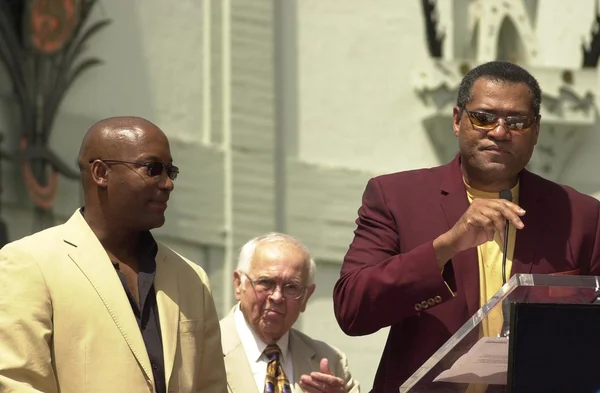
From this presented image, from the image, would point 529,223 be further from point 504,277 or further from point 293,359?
point 293,359

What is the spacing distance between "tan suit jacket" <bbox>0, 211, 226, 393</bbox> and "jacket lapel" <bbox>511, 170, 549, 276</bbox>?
3.16 ft

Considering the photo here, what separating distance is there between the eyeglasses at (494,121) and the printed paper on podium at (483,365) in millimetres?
813

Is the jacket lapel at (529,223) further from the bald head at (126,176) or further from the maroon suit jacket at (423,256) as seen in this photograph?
the bald head at (126,176)

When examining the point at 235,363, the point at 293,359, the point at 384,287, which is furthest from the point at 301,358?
the point at 384,287

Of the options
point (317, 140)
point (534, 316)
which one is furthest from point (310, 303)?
point (534, 316)

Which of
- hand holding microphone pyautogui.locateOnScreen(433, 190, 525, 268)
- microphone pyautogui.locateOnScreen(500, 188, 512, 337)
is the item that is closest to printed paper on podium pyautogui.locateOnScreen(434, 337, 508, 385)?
microphone pyautogui.locateOnScreen(500, 188, 512, 337)

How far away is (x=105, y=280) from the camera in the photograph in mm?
4719

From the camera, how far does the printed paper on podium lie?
4.15 metres

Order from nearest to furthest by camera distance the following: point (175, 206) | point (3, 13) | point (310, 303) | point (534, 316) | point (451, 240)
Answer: point (534, 316)
point (451, 240)
point (3, 13)
point (175, 206)
point (310, 303)

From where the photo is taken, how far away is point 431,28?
40.6 feet

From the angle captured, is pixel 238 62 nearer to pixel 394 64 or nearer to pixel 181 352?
pixel 394 64

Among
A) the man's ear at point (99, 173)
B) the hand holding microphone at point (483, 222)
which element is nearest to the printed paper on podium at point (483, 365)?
the hand holding microphone at point (483, 222)

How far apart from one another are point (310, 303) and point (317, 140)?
117 centimetres

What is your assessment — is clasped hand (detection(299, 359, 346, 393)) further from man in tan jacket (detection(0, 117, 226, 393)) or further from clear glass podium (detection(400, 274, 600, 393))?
clear glass podium (detection(400, 274, 600, 393))
